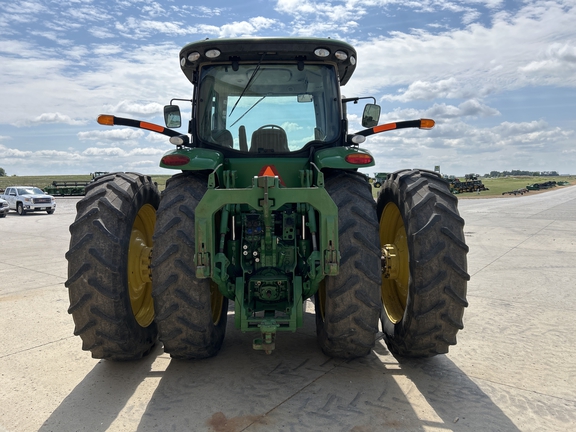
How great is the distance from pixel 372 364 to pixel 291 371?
75 centimetres

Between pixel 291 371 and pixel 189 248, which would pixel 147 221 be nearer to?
pixel 189 248

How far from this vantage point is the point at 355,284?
3512 mm

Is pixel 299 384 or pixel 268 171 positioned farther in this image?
pixel 268 171

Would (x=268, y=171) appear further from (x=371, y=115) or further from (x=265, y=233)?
(x=371, y=115)

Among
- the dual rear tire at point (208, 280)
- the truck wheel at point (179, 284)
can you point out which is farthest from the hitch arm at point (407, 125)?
the truck wheel at point (179, 284)

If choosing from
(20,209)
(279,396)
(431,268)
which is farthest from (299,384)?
(20,209)

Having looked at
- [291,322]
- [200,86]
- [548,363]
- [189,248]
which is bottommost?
[548,363]

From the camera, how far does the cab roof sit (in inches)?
163

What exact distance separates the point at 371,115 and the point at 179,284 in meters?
3.06

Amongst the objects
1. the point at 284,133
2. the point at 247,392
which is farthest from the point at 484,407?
the point at 284,133

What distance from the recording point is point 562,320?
5410mm

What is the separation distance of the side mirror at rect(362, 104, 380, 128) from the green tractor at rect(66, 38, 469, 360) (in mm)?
929

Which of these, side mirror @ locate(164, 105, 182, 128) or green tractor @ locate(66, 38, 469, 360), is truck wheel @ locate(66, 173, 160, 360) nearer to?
green tractor @ locate(66, 38, 469, 360)

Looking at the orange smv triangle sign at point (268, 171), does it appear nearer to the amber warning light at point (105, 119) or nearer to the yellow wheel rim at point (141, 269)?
the yellow wheel rim at point (141, 269)
